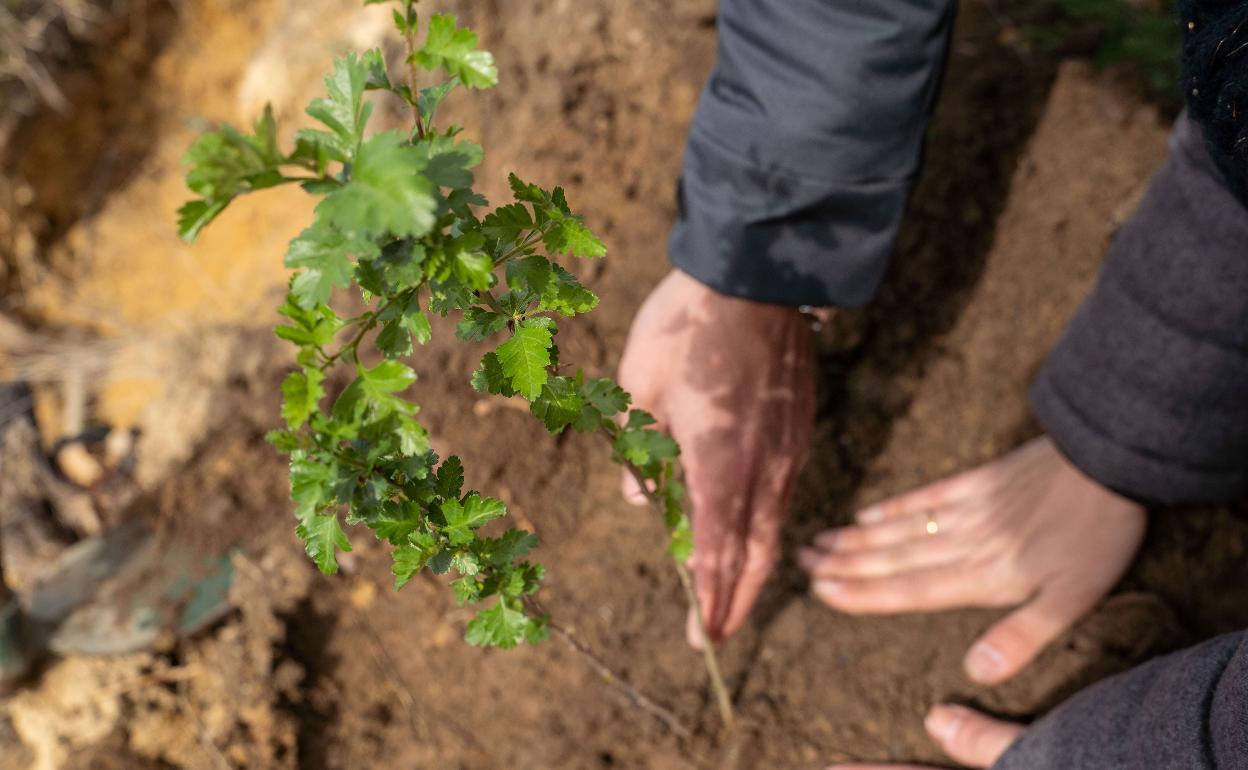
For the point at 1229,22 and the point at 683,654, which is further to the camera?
the point at 683,654

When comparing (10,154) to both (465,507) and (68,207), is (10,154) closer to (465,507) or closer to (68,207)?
(68,207)

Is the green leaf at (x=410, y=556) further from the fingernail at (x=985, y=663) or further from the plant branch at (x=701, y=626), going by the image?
the fingernail at (x=985, y=663)

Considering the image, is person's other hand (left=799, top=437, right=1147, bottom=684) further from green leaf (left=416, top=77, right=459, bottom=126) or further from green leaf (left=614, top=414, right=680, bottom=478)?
green leaf (left=416, top=77, right=459, bottom=126)

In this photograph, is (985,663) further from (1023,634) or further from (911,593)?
(911,593)

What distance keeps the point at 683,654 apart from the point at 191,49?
4.90 m

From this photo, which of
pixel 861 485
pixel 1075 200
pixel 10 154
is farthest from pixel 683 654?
pixel 10 154

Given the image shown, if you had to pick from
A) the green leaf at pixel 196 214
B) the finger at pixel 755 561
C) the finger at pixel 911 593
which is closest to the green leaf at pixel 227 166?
the green leaf at pixel 196 214

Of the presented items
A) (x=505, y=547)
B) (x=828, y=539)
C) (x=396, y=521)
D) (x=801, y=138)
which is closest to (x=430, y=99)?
(x=396, y=521)

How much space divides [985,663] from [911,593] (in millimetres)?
232

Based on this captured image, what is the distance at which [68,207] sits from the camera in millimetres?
4965

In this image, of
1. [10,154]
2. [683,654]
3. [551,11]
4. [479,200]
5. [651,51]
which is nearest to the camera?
[479,200]

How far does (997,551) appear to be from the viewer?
2.18m

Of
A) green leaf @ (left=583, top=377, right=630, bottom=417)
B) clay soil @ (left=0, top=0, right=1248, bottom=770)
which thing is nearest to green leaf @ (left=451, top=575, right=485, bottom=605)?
green leaf @ (left=583, top=377, right=630, bottom=417)

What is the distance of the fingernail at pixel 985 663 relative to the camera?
201cm
